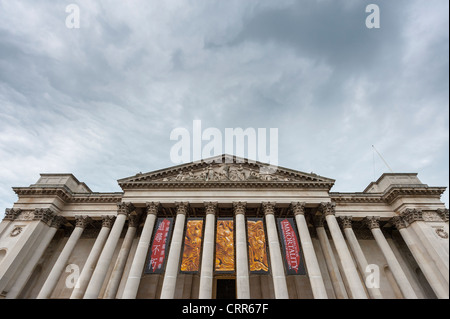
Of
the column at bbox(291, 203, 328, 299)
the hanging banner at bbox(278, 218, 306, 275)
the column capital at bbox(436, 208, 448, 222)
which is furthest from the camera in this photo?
the column capital at bbox(436, 208, 448, 222)

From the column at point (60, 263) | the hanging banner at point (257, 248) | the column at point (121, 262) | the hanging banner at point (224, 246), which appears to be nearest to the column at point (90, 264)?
the column at point (121, 262)

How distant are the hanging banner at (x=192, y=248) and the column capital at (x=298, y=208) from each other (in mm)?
8078

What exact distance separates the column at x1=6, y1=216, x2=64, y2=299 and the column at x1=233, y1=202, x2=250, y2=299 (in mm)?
16669

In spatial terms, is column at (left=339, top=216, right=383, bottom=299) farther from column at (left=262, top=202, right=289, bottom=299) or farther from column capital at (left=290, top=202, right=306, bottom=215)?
A: column at (left=262, top=202, right=289, bottom=299)

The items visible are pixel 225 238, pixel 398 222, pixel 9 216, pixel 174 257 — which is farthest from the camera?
pixel 398 222

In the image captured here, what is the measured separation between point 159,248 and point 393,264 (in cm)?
1895

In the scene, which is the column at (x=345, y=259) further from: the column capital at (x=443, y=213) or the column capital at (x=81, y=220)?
the column capital at (x=81, y=220)

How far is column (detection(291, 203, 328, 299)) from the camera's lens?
1491 cm

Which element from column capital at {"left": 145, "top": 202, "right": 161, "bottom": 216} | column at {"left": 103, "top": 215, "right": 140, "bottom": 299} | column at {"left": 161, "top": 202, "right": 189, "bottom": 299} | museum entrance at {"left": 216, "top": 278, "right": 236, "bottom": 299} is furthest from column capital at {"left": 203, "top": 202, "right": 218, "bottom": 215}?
column at {"left": 103, "top": 215, "right": 140, "bottom": 299}

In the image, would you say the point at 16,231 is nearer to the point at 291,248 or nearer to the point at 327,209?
the point at 291,248

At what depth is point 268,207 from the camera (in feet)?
62.2

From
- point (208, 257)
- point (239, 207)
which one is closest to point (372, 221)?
point (239, 207)

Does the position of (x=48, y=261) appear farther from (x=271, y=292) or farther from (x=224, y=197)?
(x=271, y=292)

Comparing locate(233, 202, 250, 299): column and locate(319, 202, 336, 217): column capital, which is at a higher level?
locate(319, 202, 336, 217): column capital
